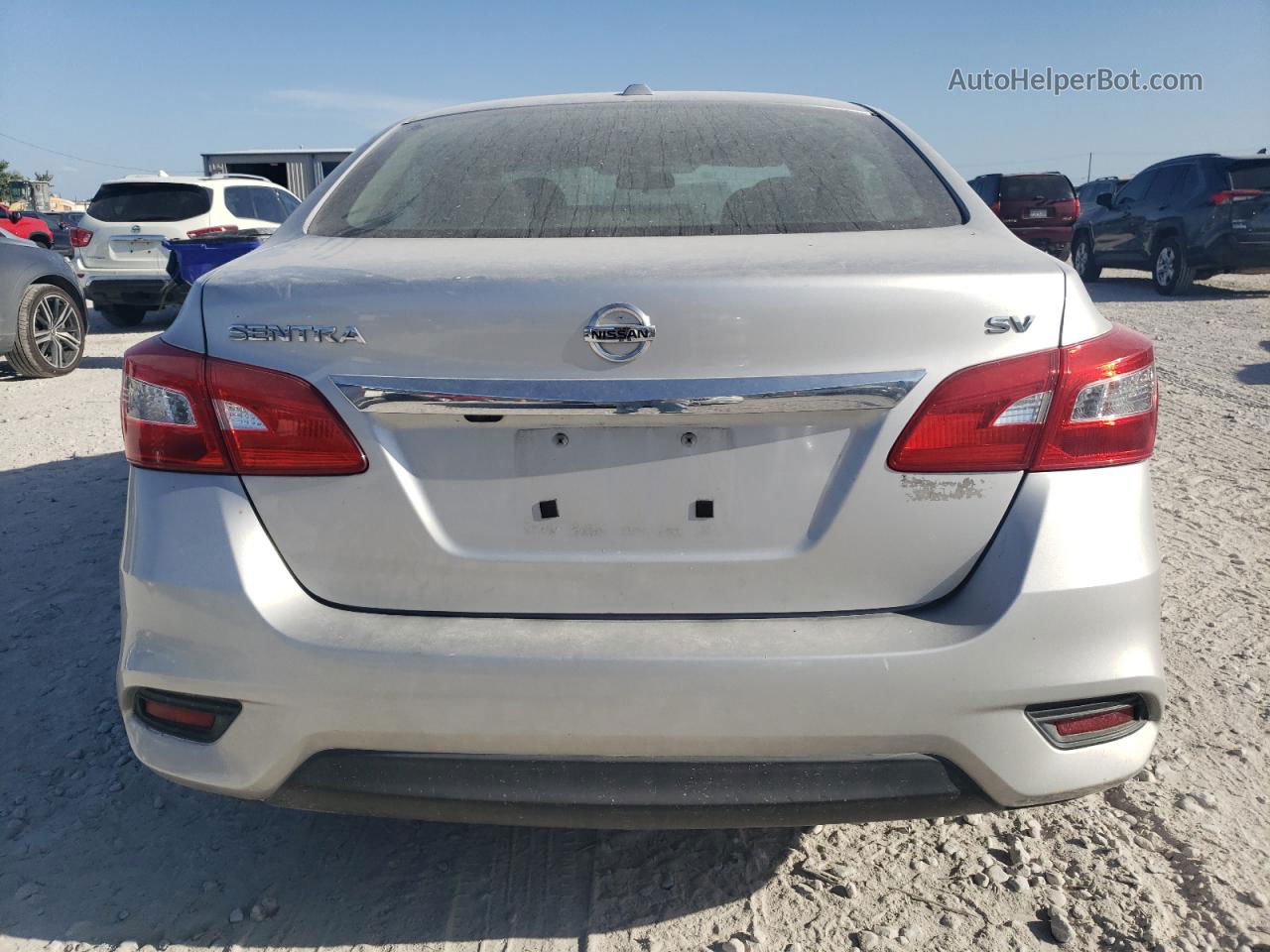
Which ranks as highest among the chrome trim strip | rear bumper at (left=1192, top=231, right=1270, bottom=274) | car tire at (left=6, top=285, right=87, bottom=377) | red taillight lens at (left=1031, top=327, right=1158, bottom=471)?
the chrome trim strip

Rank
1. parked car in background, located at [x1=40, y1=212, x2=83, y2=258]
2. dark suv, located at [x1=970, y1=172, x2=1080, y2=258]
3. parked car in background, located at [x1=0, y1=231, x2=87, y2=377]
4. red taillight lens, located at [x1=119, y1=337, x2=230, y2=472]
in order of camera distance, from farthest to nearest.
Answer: parked car in background, located at [x1=40, y1=212, x2=83, y2=258], dark suv, located at [x1=970, y1=172, x2=1080, y2=258], parked car in background, located at [x1=0, y1=231, x2=87, y2=377], red taillight lens, located at [x1=119, y1=337, x2=230, y2=472]

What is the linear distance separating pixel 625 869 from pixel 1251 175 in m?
14.2

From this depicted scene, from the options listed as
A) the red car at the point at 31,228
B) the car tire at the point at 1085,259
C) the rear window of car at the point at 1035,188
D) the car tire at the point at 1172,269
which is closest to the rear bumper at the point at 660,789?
the car tire at the point at 1172,269

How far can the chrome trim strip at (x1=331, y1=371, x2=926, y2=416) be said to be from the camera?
167 centimetres

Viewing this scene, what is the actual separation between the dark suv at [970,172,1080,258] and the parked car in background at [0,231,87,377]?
15.7 metres

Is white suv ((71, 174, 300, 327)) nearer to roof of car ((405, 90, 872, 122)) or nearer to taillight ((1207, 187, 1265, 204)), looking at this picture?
roof of car ((405, 90, 872, 122))

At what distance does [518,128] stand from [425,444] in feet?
4.04

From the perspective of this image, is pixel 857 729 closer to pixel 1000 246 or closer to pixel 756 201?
pixel 1000 246

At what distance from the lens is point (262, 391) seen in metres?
1.76

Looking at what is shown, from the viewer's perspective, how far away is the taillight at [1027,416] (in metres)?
1.70

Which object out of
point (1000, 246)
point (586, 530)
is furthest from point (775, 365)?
point (1000, 246)

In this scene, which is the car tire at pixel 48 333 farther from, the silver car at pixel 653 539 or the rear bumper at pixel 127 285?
the silver car at pixel 653 539

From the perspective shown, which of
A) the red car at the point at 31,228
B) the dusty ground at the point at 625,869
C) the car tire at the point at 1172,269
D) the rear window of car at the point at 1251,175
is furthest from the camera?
the red car at the point at 31,228

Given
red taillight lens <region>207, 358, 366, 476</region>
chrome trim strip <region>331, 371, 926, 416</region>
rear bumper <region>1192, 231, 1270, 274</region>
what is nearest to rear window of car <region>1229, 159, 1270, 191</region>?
rear bumper <region>1192, 231, 1270, 274</region>
